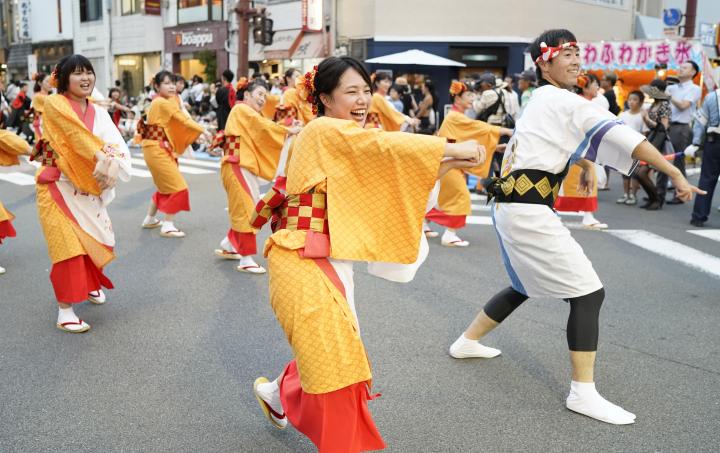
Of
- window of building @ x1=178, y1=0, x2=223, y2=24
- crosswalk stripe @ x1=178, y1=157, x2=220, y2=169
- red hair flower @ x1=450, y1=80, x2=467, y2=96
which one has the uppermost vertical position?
window of building @ x1=178, y1=0, x2=223, y2=24

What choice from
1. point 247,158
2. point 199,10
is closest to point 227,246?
point 247,158

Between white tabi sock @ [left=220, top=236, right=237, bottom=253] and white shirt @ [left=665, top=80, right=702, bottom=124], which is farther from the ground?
white shirt @ [left=665, top=80, right=702, bottom=124]

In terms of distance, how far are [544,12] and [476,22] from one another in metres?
2.55

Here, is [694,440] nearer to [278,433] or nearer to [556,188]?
[556,188]

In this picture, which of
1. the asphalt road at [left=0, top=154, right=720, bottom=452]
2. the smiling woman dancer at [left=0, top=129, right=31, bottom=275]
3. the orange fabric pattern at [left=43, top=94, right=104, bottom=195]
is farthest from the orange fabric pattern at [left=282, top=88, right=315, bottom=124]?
the orange fabric pattern at [left=43, top=94, right=104, bottom=195]

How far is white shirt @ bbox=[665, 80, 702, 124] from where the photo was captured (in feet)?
32.0

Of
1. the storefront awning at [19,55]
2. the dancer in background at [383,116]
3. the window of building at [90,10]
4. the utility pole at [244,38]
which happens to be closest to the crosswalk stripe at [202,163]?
the utility pole at [244,38]

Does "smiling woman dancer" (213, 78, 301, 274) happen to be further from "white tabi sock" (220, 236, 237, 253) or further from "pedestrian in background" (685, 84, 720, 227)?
"pedestrian in background" (685, 84, 720, 227)

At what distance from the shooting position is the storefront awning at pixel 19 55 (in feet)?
121

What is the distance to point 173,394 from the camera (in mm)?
3443

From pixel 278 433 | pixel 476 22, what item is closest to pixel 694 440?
pixel 278 433

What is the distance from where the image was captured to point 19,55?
1479 inches

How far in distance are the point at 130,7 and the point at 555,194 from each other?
30.4 m

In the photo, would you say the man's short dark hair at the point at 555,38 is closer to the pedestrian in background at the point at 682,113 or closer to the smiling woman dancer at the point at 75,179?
the smiling woman dancer at the point at 75,179
